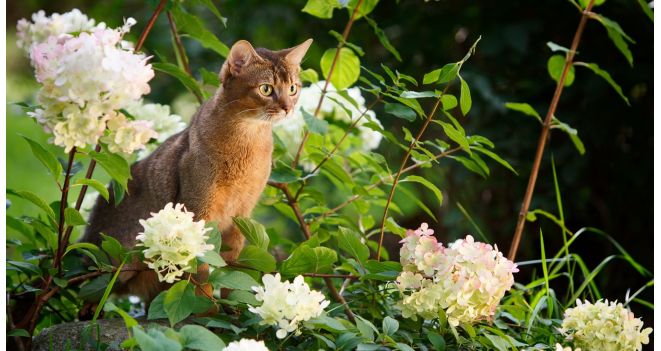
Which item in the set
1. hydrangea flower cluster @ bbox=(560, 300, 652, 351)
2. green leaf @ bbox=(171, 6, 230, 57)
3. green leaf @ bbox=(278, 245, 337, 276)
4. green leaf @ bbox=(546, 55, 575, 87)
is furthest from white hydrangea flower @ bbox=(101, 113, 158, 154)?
green leaf @ bbox=(546, 55, 575, 87)

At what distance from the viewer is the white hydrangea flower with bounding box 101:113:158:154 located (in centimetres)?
156

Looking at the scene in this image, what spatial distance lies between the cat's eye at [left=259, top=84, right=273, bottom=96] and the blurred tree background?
1601mm

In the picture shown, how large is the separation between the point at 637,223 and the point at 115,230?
2.46m

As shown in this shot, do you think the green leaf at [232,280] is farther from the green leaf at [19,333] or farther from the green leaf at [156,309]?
the green leaf at [19,333]

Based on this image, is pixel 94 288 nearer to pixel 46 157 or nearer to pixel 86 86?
pixel 46 157

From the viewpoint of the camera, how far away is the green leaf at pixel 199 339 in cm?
151

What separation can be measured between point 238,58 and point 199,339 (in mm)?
907

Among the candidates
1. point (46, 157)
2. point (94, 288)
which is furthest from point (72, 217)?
point (94, 288)

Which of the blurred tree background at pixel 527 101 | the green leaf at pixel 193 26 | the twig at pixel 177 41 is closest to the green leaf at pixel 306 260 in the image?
the green leaf at pixel 193 26

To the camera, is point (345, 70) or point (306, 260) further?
point (345, 70)

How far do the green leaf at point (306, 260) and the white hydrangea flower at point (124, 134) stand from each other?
19.7 inches

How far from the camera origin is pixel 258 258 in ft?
6.14

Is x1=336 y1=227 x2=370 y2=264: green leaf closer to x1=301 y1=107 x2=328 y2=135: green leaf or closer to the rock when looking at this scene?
x1=301 y1=107 x2=328 y2=135: green leaf

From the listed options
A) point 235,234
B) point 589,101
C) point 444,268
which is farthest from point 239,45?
point 589,101
